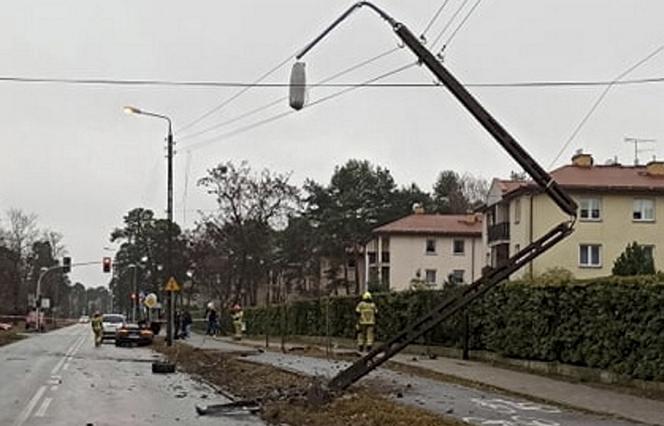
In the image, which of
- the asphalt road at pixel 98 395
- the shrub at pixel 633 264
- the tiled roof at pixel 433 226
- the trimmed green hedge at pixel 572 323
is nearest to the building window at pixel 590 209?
the shrub at pixel 633 264

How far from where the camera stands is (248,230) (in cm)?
7694

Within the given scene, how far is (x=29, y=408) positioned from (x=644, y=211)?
5293 cm

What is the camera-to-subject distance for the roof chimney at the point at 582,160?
69750mm

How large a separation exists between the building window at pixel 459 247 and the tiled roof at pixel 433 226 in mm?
895

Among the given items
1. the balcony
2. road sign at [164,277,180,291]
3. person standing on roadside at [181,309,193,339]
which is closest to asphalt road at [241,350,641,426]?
road sign at [164,277,180,291]

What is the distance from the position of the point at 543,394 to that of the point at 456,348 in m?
12.4

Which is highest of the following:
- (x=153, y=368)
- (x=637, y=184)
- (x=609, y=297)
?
(x=637, y=184)

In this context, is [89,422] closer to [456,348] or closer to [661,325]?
[661,325]

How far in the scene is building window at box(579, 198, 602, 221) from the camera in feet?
215

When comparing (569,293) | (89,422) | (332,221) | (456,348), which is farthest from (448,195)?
(89,422)

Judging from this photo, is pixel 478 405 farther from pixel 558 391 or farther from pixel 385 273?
pixel 385 273

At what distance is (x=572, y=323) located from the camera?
24484mm

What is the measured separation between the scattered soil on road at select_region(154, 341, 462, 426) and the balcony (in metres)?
43.8

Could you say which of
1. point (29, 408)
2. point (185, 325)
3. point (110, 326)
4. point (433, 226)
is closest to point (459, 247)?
point (433, 226)
